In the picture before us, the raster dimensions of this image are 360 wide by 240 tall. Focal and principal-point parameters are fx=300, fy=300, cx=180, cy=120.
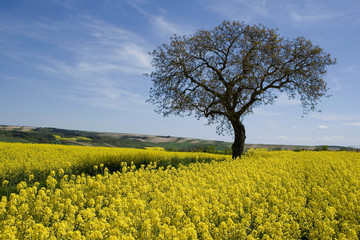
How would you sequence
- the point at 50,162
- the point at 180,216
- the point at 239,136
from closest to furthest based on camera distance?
the point at 180,216
the point at 50,162
the point at 239,136

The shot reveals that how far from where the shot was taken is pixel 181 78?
22344 mm

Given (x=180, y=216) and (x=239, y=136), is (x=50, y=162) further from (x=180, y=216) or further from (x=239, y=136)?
(x=239, y=136)

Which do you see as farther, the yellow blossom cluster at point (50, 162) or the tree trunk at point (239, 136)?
the tree trunk at point (239, 136)

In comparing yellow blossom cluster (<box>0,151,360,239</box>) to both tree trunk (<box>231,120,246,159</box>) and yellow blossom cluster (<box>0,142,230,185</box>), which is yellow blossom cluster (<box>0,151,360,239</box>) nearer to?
yellow blossom cluster (<box>0,142,230,185</box>)

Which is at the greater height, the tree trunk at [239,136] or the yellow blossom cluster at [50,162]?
the tree trunk at [239,136]

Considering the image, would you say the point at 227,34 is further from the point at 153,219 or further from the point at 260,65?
the point at 153,219

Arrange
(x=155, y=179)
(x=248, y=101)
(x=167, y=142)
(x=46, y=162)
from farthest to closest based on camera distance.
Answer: (x=167, y=142)
(x=248, y=101)
(x=46, y=162)
(x=155, y=179)

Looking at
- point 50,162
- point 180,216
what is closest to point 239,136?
point 50,162

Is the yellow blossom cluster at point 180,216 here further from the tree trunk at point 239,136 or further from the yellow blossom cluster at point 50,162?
the tree trunk at point 239,136

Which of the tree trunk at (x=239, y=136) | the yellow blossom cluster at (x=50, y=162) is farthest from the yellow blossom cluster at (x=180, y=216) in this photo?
the tree trunk at (x=239, y=136)

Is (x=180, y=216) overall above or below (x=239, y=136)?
below

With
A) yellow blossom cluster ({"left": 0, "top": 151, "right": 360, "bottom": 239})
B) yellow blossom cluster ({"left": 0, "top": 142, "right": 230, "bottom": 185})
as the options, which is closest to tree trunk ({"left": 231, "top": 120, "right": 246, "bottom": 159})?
yellow blossom cluster ({"left": 0, "top": 142, "right": 230, "bottom": 185})

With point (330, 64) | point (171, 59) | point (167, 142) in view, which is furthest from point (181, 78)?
point (167, 142)

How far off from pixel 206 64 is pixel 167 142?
3060 centimetres
